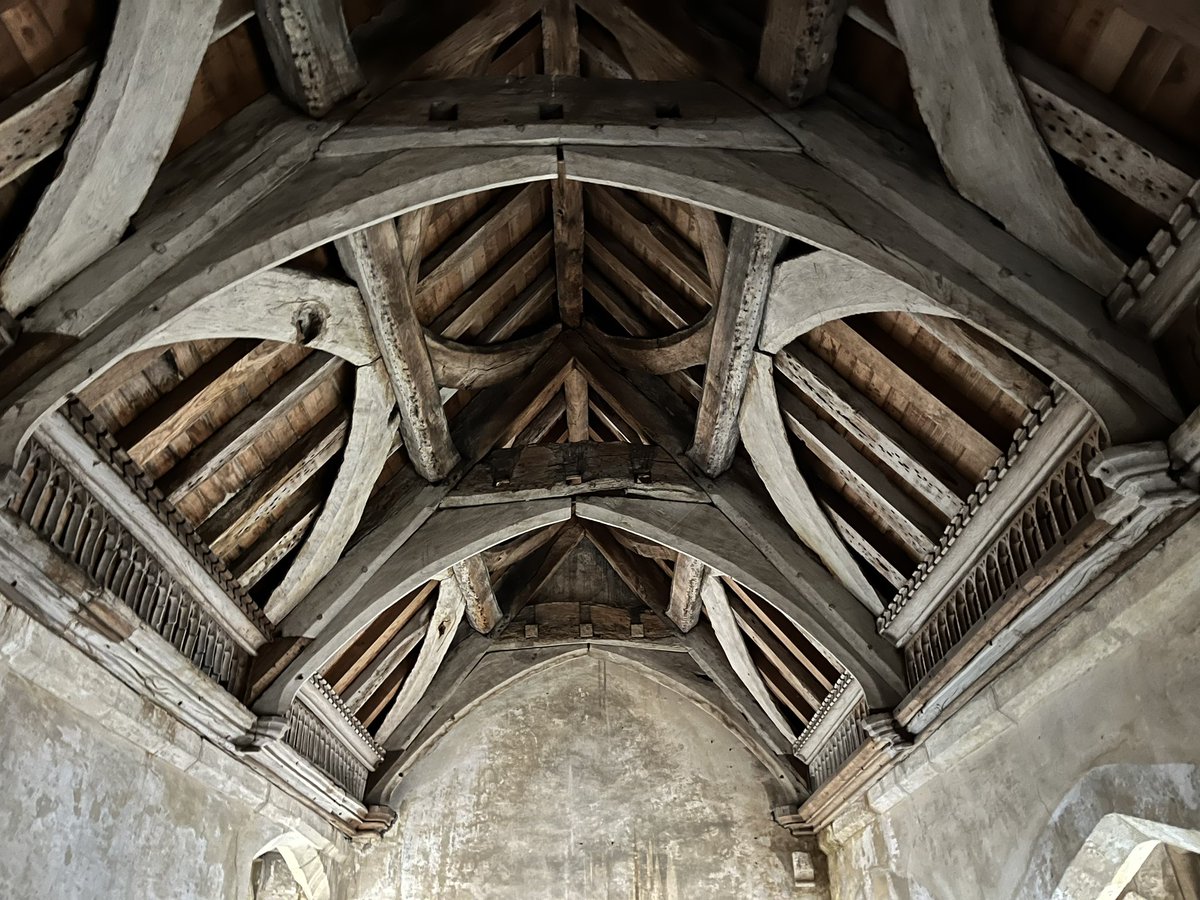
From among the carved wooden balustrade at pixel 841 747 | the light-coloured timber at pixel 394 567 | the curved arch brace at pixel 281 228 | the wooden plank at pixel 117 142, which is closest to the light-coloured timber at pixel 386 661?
the light-coloured timber at pixel 394 567

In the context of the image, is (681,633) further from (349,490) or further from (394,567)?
(349,490)

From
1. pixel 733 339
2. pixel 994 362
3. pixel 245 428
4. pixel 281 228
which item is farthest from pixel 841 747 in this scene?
pixel 281 228

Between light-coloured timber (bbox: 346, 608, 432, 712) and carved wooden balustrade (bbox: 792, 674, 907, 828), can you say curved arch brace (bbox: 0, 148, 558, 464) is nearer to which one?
carved wooden balustrade (bbox: 792, 674, 907, 828)

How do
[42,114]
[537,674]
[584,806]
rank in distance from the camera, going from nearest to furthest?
[42,114] → [584,806] → [537,674]

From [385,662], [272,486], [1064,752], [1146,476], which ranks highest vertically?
[385,662]

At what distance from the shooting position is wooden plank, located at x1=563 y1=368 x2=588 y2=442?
567 centimetres

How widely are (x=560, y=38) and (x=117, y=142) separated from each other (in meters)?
1.86

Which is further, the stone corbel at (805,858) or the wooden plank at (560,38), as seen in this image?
the stone corbel at (805,858)

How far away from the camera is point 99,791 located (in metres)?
3.31

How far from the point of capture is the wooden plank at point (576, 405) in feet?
18.6

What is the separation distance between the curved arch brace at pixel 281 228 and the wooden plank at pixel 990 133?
1.19 metres

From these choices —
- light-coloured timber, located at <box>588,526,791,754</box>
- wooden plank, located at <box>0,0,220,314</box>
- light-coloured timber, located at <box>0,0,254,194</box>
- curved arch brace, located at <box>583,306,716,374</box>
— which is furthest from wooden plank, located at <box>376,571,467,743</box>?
light-coloured timber, located at <box>0,0,254,194</box>

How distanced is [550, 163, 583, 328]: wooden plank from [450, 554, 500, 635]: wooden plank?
171cm

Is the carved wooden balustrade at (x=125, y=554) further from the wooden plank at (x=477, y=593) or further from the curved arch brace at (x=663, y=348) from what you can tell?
the curved arch brace at (x=663, y=348)
